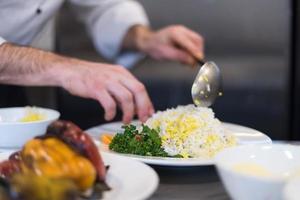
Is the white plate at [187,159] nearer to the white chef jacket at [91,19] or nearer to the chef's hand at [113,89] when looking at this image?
the chef's hand at [113,89]

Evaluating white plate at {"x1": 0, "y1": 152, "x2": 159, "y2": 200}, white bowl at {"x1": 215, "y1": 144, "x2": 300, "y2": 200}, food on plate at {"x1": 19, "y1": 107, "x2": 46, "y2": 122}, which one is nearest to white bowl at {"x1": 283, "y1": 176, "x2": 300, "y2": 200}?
white bowl at {"x1": 215, "y1": 144, "x2": 300, "y2": 200}

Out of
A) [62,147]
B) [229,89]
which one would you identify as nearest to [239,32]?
[229,89]

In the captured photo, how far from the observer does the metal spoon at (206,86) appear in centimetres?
112

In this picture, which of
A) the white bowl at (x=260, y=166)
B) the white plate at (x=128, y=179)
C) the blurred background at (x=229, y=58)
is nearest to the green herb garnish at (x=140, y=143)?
the white plate at (x=128, y=179)

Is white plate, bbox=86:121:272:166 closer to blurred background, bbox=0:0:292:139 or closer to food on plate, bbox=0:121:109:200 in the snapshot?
food on plate, bbox=0:121:109:200

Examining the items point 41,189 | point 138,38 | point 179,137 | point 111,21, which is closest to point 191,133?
point 179,137

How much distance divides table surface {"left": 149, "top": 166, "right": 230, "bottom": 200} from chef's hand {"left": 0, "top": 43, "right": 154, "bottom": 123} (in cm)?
21

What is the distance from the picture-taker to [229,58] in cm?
216

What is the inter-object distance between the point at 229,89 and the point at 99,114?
0.56 meters

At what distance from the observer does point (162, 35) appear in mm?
1656

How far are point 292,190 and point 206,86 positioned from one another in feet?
1.96

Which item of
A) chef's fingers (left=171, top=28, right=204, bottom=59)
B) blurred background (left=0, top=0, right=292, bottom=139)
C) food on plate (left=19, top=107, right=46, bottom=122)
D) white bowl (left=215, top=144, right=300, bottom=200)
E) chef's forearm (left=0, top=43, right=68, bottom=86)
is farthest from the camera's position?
blurred background (left=0, top=0, right=292, bottom=139)

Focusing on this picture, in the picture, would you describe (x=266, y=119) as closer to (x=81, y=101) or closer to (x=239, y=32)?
(x=239, y=32)

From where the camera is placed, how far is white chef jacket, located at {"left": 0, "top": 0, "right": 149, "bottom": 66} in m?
1.60
